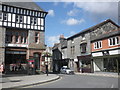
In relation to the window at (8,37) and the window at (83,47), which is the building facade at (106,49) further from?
the window at (8,37)

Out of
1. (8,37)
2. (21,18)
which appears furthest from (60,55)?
(8,37)

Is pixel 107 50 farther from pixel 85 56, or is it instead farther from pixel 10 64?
pixel 10 64

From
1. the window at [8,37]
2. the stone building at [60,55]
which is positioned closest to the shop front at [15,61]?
the window at [8,37]

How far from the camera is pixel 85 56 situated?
111 feet

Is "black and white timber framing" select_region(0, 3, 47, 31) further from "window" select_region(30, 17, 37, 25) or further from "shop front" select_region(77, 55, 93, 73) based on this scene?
"shop front" select_region(77, 55, 93, 73)

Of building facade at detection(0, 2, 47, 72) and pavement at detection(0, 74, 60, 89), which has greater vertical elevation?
building facade at detection(0, 2, 47, 72)

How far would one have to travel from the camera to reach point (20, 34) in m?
27.4

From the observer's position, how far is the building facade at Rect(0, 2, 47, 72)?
84.7 ft

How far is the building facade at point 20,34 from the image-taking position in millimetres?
25828

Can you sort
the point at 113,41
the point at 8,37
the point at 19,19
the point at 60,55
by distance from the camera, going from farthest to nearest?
the point at 60,55, the point at 113,41, the point at 19,19, the point at 8,37

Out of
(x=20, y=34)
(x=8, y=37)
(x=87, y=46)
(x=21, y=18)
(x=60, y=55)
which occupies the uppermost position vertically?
(x=21, y=18)

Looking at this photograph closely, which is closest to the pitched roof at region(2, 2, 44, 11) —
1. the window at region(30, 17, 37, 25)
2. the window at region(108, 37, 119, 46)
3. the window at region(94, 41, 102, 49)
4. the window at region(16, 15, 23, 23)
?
the window at region(30, 17, 37, 25)

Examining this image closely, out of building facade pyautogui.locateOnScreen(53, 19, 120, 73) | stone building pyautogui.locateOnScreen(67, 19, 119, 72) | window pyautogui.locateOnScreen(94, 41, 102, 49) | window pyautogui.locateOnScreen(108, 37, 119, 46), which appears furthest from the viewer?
stone building pyautogui.locateOnScreen(67, 19, 119, 72)

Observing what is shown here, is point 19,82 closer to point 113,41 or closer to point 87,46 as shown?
point 113,41
